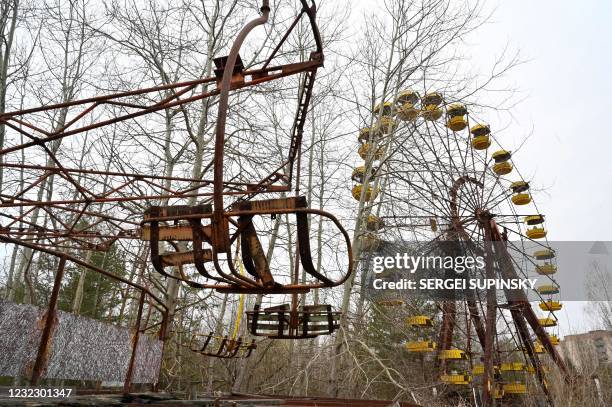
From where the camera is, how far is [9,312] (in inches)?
118

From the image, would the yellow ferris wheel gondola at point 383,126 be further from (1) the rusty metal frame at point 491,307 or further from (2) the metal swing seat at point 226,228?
(2) the metal swing seat at point 226,228

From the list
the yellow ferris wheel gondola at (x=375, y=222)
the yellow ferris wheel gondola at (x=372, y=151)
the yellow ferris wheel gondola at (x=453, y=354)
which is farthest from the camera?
the yellow ferris wheel gondola at (x=453, y=354)

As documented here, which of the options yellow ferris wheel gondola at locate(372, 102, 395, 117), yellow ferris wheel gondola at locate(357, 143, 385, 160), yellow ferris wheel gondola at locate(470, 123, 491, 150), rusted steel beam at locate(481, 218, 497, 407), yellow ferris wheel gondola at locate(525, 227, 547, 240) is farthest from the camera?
yellow ferris wheel gondola at locate(525, 227, 547, 240)

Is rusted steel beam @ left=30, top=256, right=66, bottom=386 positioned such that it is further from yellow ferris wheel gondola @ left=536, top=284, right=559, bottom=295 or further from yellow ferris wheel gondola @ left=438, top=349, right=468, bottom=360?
yellow ferris wheel gondola @ left=536, top=284, right=559, bottom=295

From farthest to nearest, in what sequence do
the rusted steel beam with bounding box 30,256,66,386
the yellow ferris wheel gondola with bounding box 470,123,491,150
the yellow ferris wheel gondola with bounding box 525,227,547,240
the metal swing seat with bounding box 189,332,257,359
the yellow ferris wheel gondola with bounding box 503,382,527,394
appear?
the yellow ferris wheel gondola with bounding box 525,227,547,240, the yellow ferris wheel gondola with bounding box 470,123,491,150, the yellow ferris wheel gondola with bounding box 503,382,527,394, the metal swing seat with bounding box 189,332,257,359, the rusted steel beam with bounding box 30,256,66,386

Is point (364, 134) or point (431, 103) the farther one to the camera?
point (364, 134)

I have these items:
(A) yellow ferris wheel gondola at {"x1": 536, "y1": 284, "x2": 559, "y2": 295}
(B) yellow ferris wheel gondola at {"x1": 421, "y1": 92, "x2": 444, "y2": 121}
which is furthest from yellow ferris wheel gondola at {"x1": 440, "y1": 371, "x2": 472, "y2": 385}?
(B) yellow ferris wheel gondola at {"x1": 421, "y1": 92, "x2": 444, "y2": 121}

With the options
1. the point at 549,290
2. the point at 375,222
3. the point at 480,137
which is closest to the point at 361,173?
the point at 375,222

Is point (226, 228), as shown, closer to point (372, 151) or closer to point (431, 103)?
point (372, 151)

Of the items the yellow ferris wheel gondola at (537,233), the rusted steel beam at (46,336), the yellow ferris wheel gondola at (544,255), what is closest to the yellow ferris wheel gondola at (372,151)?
the rusted steel beam at (46,336)

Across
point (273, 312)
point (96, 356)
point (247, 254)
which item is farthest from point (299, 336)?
point (247, 254)

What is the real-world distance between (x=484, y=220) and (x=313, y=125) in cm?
619

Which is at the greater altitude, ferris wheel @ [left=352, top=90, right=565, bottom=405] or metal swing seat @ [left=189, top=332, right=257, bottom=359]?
ferris wheel @ [left=352, top=90, right=565, bottom=405]

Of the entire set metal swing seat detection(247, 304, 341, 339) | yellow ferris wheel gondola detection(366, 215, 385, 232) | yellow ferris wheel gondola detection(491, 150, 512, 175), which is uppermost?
yellow ferris wheel gondola detection(491, 150, 512, 175)
